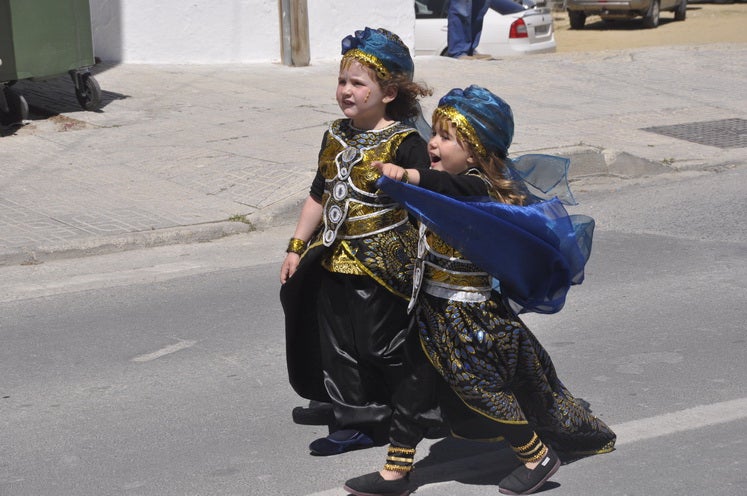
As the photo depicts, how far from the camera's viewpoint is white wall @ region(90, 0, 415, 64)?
14.1m

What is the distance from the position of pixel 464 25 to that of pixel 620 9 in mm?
8655

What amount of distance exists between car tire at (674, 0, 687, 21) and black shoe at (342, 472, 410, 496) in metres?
23.0

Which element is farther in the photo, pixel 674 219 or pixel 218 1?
pixel 218 1

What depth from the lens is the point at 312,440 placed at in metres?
4.56

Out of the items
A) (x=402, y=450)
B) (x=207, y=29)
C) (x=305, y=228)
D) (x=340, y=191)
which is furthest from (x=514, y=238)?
(x=207, y=29)

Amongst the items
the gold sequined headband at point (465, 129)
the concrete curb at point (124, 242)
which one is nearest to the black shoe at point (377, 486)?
the gold sequined headband at point (465, 129)

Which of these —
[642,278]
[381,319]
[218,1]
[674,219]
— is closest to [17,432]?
[381,319]

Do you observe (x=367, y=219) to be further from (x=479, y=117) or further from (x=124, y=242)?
(x=124, y=242)

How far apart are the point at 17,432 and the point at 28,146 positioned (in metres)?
6.17

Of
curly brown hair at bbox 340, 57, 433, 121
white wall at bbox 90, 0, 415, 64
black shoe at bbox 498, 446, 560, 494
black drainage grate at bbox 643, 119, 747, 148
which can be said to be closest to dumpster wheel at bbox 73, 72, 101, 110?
white wall at bbox 90, 0, 415, 64

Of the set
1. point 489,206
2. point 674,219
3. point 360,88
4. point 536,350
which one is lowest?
point 674,219

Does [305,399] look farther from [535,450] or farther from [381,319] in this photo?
[535,450]

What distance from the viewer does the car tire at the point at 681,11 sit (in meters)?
25.0

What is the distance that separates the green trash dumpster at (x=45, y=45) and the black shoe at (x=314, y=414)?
7.12 metres
